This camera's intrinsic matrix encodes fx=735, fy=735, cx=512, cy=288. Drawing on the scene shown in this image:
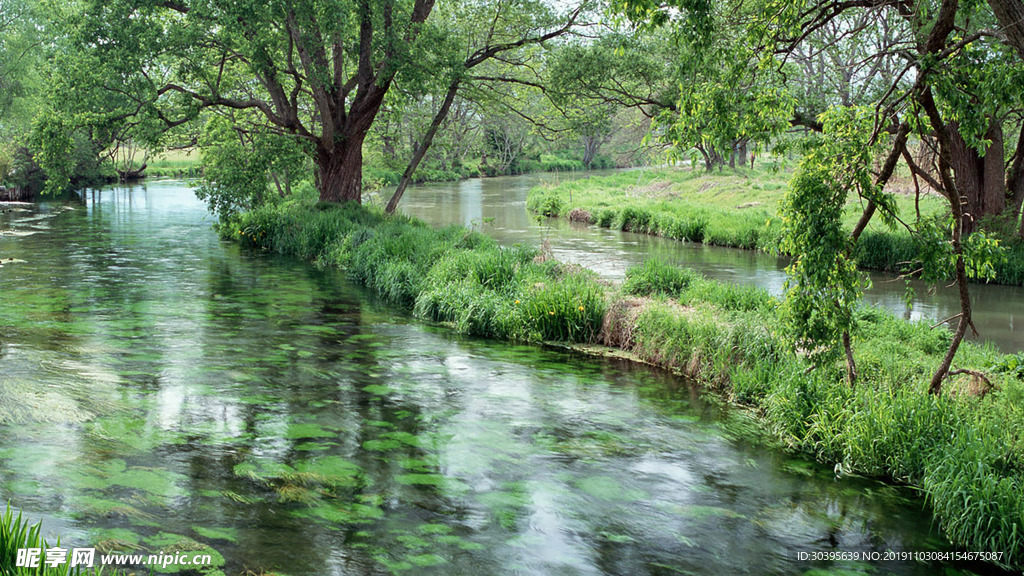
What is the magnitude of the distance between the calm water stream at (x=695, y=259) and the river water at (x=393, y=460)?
4638 mm

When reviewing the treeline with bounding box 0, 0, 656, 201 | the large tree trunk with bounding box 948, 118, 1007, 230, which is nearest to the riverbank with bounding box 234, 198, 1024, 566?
the treeline with bounding box 0, 0, 656, 201

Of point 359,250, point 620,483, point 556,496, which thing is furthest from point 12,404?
point 359,250

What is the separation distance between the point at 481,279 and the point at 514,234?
1204 centimetres

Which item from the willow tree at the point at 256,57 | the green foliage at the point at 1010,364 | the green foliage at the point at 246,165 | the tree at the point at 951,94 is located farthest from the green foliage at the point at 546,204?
the green foliage at the point at 1010,364

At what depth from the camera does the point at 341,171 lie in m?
23.8

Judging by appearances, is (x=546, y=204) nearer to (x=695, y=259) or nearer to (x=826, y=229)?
(x=695, y=259)

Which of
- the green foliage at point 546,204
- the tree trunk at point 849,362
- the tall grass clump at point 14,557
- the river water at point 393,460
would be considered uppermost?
the green foliage at point 546,204

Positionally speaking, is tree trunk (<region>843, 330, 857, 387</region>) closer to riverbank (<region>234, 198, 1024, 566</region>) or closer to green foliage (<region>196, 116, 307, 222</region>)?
riverbank (<region>234, 198, 1024, 566</region>)

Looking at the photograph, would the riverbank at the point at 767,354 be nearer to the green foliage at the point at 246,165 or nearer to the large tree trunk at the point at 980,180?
the green foliage at the point at 246,165

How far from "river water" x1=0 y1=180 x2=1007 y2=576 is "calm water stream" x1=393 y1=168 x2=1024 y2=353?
4.64m

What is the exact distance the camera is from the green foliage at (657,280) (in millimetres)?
13812

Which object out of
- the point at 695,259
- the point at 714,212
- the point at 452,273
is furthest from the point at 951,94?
the point at 714,212

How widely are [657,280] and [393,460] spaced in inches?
309

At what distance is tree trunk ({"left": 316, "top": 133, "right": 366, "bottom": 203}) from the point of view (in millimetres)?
23516
